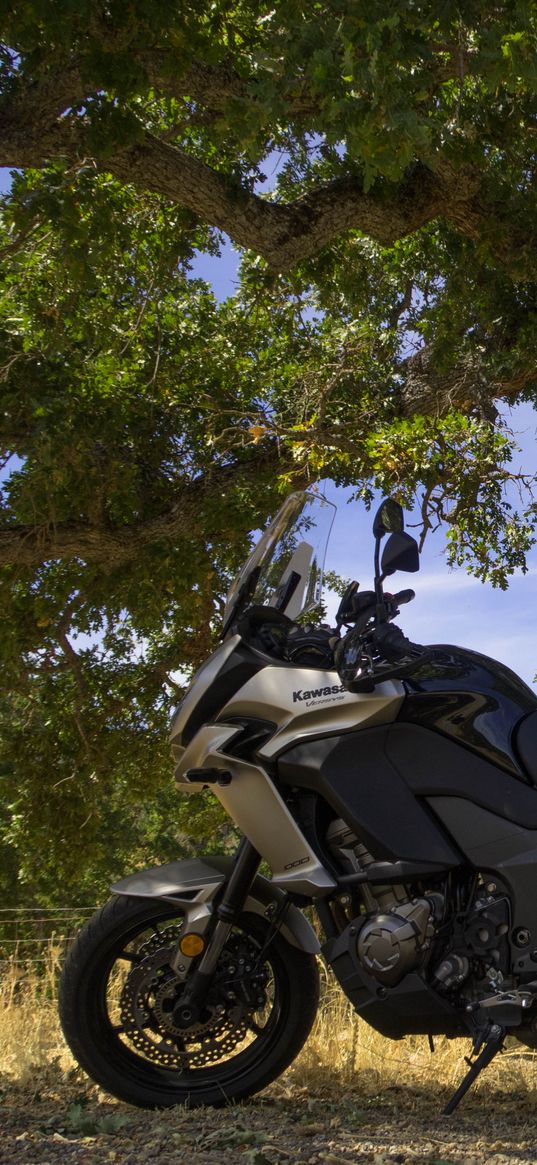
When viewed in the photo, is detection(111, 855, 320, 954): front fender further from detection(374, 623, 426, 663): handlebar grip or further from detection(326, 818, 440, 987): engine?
detection(374, 623, 426, 663): handlebar grip

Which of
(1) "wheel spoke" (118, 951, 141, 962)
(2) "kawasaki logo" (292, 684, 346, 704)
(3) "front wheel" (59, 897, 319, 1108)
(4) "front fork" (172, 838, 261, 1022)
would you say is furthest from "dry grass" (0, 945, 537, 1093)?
(2) "kawasaki logo" (292, 684, 346, 704)

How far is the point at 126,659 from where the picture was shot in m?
12.2

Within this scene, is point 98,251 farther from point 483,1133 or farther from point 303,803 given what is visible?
point 483,1133

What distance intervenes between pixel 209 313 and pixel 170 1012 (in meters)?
8.49

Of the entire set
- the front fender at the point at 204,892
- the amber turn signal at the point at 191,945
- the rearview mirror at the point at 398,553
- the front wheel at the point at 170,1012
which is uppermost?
the rearview mirror at the point at 398,553

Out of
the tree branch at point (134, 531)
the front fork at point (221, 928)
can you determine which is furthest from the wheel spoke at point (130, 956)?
the tree branch at point (134, 531)

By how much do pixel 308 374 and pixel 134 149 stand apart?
123 inches

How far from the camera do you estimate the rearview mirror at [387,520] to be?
3.27m

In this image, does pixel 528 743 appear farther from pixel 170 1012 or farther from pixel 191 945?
pixel 170 1012

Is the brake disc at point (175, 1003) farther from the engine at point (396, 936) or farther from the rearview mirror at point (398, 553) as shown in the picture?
the rearview mirror at point (398, 553)

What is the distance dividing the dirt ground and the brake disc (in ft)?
0.61

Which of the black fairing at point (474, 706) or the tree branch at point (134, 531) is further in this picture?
the tree branch at point (134, 531)

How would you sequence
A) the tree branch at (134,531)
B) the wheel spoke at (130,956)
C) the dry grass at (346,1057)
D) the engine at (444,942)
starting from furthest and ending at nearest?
the tree branch at (134,531) < the dry grass at (346,1057) < the wheel spoke at (130,956) < the engine at (444,942)

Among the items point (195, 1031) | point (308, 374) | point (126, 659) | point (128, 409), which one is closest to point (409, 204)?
point (308, 374)
